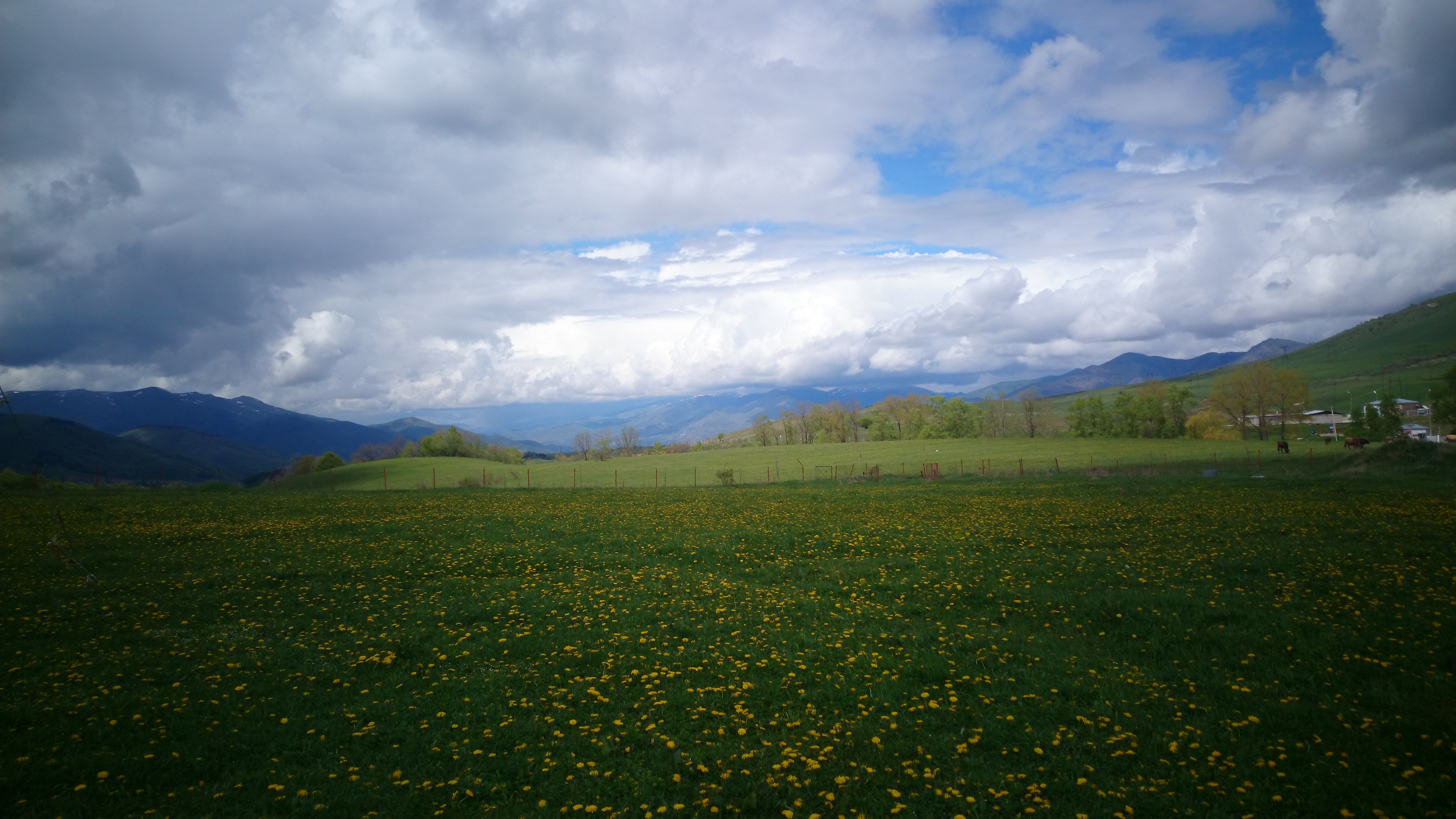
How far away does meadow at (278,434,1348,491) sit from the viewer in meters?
58.2

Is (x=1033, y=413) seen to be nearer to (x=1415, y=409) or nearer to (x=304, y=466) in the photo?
(x=1415, y=409)

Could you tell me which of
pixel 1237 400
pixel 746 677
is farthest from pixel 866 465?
pixel 1237 400

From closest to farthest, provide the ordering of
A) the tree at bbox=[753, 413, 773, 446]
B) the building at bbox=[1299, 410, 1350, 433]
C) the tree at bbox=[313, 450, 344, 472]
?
1. the tree at bbox=[313, 450, 344, 472]
2. the building at bbox=[1299, 410, 1350, 433]
3. the tree at bbox=[753, 413, 773, 446]

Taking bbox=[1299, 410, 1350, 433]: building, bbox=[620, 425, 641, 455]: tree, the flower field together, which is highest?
bbox=[620, 425, 641, 455]: tree

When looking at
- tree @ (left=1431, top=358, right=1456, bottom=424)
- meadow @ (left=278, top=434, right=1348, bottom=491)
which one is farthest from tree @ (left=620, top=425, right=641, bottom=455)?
tree @ (left=1431, top=358, right=1456, bottom=424)

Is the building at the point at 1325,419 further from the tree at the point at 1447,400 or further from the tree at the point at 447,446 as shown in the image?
the tree at the point at 447,446

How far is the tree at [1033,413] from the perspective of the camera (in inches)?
5310

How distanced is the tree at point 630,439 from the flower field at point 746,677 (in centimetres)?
14719

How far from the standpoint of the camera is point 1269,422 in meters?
117

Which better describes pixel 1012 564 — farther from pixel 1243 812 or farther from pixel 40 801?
pixel 40 801

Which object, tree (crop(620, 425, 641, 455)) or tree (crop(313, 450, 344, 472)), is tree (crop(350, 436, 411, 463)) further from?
tree (crop(620, 425, 641, 455))

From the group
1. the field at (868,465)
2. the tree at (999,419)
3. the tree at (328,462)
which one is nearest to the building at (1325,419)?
the field at (868,465)

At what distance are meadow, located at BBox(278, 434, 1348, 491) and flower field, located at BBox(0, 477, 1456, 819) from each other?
114 feet

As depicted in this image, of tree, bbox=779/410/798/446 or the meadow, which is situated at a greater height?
tree, bbox=779/410/798/446
